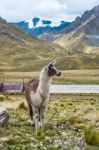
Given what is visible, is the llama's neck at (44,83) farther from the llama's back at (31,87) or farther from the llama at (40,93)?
the llama's back at (31,87)

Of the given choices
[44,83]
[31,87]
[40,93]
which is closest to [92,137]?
[40,93]

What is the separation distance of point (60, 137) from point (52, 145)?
2117mm

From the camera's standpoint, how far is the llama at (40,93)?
64.9 feet

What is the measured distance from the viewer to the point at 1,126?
18469mm

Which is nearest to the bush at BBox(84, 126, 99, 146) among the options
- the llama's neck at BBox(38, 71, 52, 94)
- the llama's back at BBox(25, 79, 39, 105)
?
the llama's neck at BBox(38, 71, 52, 94)

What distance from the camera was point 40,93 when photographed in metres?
19.8

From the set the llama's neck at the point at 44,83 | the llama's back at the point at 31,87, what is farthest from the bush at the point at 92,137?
the llama's back at the point at 31,87

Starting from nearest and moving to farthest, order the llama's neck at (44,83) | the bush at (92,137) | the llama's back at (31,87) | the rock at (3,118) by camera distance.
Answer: the bush at (92,137)
the rock at (3,118)
the llama's neck at (44,83)
the llama's back at (31,87)

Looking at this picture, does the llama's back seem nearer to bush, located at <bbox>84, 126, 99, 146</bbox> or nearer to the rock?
the rock

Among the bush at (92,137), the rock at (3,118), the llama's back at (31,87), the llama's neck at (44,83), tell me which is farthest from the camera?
the llama's back at (31,87)

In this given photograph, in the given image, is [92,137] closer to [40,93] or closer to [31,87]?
[40,93]

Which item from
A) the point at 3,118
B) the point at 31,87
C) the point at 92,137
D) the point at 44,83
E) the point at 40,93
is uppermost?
the point at 44,83

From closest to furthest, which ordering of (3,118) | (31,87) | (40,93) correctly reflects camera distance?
1. (3,118)
2. (40,93)
3. (31,87)

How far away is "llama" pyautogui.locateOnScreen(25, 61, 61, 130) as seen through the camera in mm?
19781
